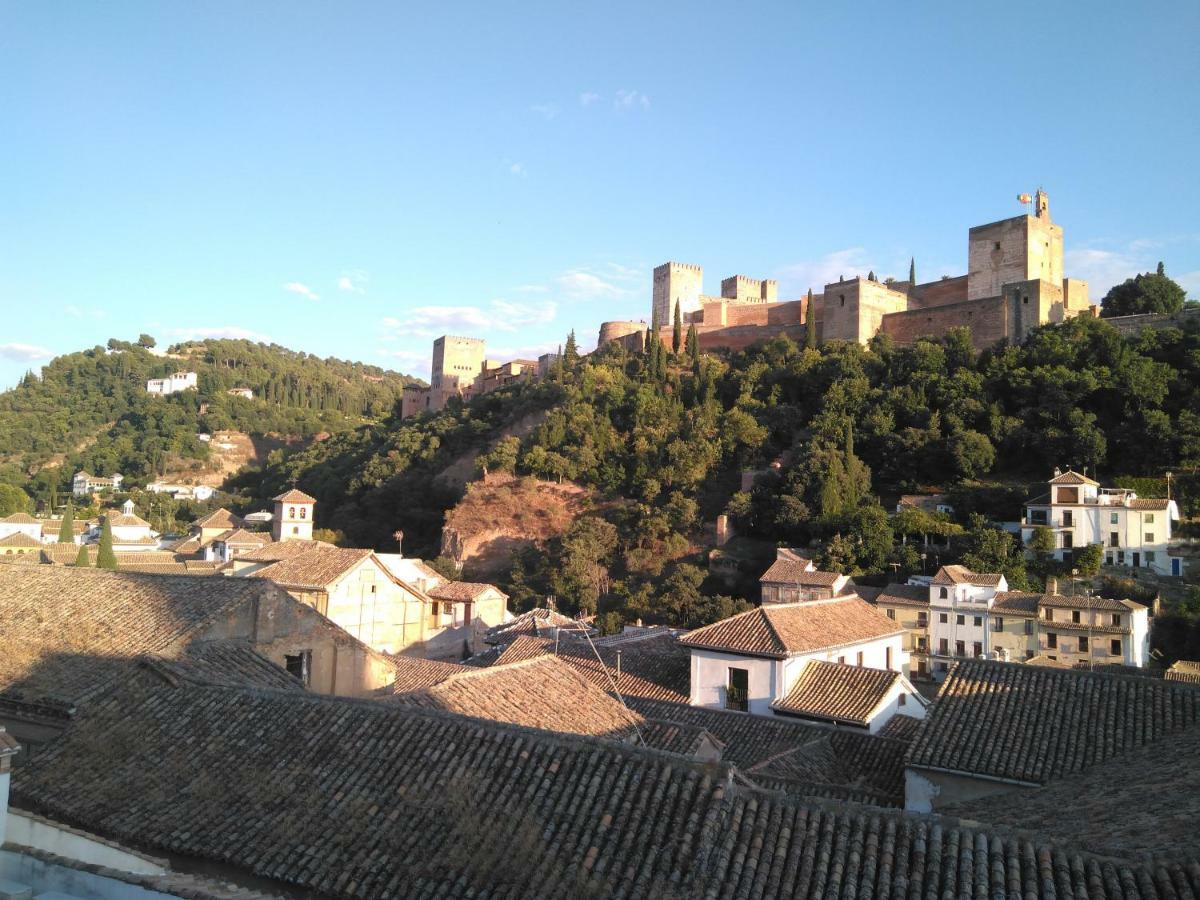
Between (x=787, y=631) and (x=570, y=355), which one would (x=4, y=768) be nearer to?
(x=787, y=631)

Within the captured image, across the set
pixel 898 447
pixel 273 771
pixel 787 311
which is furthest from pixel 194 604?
pixel 787 311

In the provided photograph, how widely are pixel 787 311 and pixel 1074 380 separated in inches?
915

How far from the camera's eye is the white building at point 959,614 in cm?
3119

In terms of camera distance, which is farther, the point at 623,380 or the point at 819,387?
the point at 623,380

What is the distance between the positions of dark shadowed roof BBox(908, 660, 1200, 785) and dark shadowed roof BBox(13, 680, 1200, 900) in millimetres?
5207

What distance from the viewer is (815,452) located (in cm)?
4338

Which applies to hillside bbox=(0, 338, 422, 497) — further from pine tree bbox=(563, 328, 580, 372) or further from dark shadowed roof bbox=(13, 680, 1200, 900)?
dark shadowed roof bbox=(13, 680, 1200, 900)

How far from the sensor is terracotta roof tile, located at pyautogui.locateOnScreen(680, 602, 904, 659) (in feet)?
56.4

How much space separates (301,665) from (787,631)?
33.5 feet

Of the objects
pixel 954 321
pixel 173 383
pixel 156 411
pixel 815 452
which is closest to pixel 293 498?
pixel 815 452

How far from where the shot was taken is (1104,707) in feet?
33.9

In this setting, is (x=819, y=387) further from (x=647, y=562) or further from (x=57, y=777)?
(x=57, y=777)

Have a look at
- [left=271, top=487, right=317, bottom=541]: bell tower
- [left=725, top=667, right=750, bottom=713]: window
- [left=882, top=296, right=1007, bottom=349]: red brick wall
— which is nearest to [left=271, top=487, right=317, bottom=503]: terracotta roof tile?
[left=271, top=487, right=317, bottom=541]: bell tower

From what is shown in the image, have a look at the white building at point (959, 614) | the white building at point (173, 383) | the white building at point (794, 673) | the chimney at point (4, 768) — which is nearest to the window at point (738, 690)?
the white building at point (794, 673)
